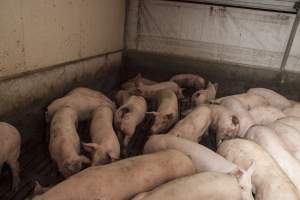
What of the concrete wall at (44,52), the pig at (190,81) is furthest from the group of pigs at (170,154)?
the pig at (190,81)

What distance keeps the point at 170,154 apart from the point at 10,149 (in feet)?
3.28

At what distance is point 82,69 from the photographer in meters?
3.14

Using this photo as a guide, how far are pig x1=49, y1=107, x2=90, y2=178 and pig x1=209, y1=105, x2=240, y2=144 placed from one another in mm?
1326

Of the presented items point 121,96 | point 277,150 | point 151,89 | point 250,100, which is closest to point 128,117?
point 121,96

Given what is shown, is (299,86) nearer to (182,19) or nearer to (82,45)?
(182,19)

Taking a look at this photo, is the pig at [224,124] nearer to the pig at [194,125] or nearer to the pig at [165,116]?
the pig at [194,125]

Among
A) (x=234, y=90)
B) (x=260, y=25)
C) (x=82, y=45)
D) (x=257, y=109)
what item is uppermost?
(x=260, y=25)

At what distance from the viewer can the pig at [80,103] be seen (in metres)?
2.39

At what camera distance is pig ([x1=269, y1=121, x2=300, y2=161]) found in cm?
222

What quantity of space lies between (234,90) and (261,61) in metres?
0.58

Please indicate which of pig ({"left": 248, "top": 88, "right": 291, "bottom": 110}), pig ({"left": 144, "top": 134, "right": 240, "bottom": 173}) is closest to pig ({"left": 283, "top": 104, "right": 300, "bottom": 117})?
pig ({"left": 248, "top": 88, "right": 291, "bottom": 110})

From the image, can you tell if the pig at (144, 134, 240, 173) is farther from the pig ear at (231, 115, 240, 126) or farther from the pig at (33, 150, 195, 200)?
the pig ear at (231, 115, 240, 126)

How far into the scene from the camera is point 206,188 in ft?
4.70

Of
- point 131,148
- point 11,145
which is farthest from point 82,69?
point 11,145
